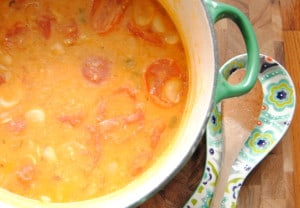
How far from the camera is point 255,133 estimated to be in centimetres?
136

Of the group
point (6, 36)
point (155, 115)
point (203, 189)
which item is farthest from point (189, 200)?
point (6, 36)

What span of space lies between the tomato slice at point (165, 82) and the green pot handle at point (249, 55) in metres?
0.15

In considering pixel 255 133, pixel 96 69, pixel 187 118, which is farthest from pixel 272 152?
pixel 96 69

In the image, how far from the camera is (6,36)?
131cm

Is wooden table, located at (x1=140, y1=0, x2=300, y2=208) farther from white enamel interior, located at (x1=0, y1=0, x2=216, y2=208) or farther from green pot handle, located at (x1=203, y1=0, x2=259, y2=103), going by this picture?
green pot handle, located at (x1=203, y1=0, x2=259, y2=103)

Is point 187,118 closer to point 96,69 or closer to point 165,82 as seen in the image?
point 165,82

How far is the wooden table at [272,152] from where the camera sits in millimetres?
1315

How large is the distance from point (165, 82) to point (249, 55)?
0.64 ft

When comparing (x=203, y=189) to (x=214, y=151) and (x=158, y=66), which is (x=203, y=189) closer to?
(x=214, y=151)

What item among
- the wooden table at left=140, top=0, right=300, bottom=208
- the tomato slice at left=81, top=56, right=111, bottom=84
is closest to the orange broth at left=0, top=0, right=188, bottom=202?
the tomato slice at left=81, top=56, right=111, bottom=84

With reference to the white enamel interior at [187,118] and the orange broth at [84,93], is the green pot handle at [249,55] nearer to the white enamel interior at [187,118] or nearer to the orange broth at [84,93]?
the white enamel interior at [187,118]

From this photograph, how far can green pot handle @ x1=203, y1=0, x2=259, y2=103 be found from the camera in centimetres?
115

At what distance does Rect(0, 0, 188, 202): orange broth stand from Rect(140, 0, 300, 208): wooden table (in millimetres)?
102

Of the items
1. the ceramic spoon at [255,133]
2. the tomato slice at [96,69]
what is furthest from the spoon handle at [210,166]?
the tomato slice at [96,69]
